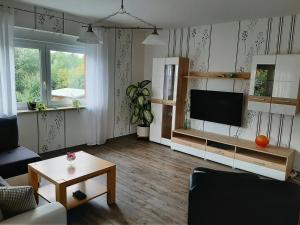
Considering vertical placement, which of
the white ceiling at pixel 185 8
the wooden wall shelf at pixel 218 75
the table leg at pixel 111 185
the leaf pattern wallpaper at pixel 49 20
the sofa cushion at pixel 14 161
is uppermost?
the white ceiling at pixel 185 8

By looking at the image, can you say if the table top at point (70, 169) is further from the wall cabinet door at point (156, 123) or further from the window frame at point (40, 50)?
the wall cabinet door at point (156, 123)

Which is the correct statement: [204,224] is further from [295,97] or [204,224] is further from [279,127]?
[279,127]

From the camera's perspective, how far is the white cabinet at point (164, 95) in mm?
4574

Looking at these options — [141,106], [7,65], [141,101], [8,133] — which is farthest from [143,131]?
[7,65]

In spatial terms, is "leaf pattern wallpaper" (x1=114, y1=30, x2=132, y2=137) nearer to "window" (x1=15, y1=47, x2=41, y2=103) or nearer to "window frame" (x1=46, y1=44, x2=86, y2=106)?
"window frame" (x1=46, y1=44, x2=86, y2=106)

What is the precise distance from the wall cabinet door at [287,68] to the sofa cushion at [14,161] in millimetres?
3402

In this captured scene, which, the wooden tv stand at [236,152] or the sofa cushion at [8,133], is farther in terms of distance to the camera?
the wooden tv stand at [236,152]

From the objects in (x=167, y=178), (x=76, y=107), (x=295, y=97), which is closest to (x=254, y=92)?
(x=295, y=97)

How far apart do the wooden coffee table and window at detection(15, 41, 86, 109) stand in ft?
5.48

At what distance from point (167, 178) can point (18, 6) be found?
329 centimetres

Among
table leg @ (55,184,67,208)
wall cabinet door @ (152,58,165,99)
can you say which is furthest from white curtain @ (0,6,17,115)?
wall cabinet door @ (152,58,165,99)

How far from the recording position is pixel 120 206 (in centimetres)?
262

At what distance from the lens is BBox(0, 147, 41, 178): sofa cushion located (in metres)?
2.57

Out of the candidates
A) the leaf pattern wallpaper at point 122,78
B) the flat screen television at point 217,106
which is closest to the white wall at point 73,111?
the leaf pattern wallpaper at point 122,78
